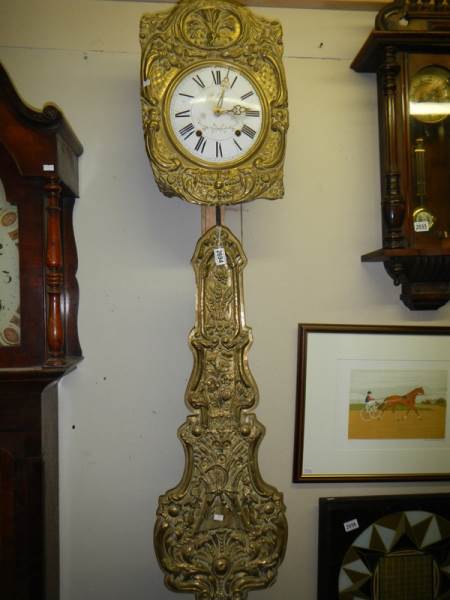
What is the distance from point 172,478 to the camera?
1.39 metres

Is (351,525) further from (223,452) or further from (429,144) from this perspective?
(429,144)

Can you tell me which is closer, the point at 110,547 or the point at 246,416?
the point at 246,416

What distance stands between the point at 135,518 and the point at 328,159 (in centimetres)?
131

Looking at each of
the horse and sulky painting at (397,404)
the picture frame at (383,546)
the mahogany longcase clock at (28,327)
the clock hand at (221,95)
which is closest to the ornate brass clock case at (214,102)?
the clock hand at (221,95)

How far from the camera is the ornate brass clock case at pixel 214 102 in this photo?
115 cm

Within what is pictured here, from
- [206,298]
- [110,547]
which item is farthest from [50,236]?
[110,547]

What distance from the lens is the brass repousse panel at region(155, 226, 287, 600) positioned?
47.8 inches

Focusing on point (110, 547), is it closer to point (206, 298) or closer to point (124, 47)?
point (206, 298)

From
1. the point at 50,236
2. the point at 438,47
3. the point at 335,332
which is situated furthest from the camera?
the point at 335,332

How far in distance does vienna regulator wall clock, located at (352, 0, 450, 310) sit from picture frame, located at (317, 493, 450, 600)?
2.40 ft

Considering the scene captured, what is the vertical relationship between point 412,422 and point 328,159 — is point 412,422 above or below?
below

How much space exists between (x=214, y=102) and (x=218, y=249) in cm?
40

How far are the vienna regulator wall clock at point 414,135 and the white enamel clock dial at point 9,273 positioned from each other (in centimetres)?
105

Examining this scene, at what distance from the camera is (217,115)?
119 centimetres
